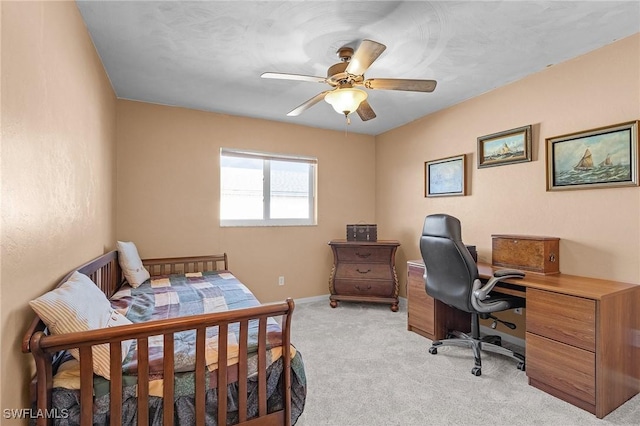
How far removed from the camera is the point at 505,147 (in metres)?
2.87

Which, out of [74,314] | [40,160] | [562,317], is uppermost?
[40,160]

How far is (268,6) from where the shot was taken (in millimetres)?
1757

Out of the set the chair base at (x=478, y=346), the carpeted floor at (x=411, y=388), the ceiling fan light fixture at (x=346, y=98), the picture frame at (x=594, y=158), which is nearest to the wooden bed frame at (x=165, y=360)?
the carpeted floor at (x=411, y=388)

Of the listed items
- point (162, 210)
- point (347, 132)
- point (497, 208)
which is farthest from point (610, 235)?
point (162, 210)

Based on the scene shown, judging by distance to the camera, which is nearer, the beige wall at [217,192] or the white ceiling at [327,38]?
the white ceiling at [327,38]

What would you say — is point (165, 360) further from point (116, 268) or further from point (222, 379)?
point (116, 268)

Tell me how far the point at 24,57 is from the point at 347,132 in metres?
3.69

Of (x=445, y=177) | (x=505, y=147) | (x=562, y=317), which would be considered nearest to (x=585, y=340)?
(x=562, y=317)

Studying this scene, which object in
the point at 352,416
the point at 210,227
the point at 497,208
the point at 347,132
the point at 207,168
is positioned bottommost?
the point at 352,416

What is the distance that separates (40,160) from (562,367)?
3025 mm

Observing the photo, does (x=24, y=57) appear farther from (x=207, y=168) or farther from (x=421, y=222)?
(x=421, y=222)

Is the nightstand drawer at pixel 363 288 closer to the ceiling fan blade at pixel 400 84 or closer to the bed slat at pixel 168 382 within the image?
the ceiling fan blade at pixel 400 84

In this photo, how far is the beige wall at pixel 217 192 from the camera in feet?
10.8

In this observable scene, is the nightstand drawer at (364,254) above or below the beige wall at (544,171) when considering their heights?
below
